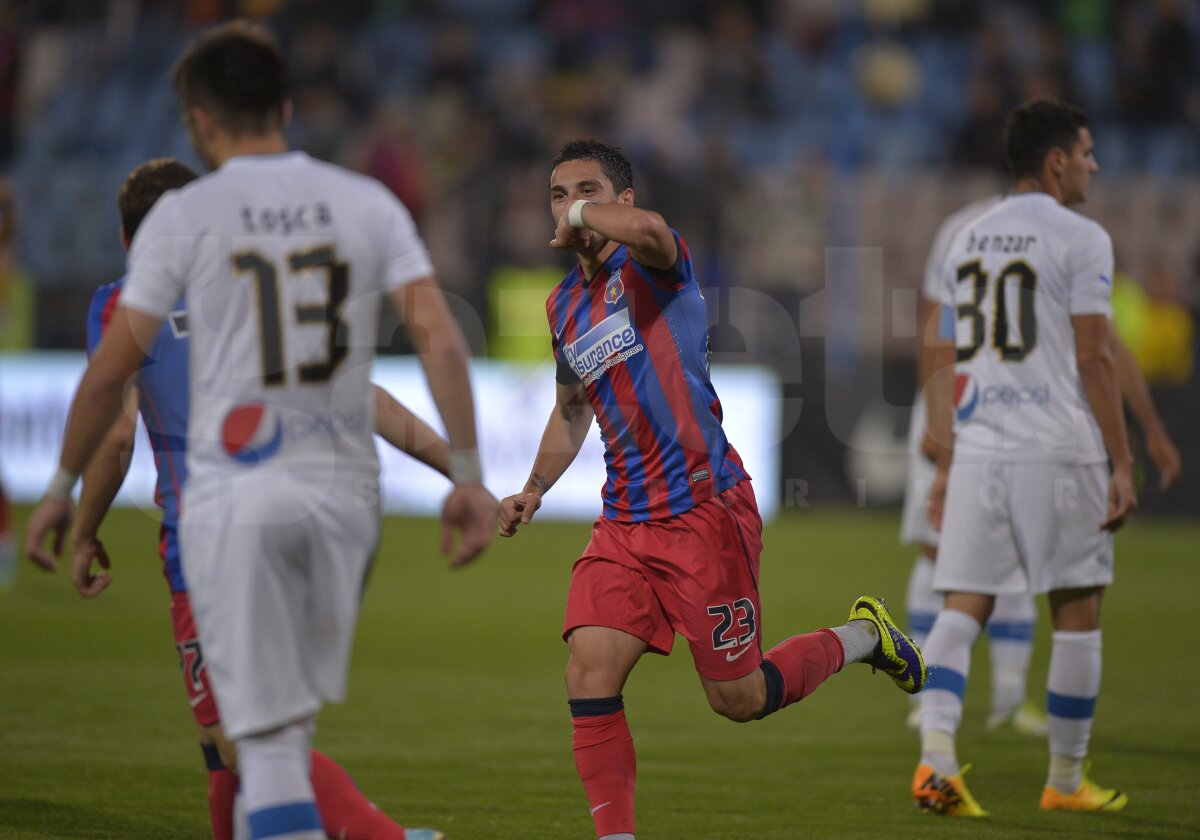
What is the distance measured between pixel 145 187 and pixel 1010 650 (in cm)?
482

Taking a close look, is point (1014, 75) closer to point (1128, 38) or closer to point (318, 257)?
point (1128, 38)

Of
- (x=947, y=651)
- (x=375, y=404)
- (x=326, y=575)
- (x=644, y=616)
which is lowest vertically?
(x=947, y=651)

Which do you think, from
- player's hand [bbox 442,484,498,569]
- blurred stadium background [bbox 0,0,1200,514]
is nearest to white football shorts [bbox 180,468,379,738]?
player's hand [bbox 442,484,498,569]

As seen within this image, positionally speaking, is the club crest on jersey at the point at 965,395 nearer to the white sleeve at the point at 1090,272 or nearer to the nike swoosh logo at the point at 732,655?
the white sleeve at the point at 1090,272

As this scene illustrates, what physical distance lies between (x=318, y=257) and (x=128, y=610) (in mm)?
7859

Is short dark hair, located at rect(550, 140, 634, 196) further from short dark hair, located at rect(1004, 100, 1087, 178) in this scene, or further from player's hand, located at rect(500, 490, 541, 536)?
short dark hair, located at rect(1004, 100, 1087, 178)

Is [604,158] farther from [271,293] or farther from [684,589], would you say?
[271,293]

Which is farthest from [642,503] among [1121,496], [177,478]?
[1121,496]

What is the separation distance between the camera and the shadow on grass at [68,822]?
5.41m

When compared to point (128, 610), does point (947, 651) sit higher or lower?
higher

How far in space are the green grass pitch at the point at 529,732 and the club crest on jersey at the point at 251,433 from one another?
2283mm

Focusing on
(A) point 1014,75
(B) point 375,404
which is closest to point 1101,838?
(B) point 375,404

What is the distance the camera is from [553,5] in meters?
20.1

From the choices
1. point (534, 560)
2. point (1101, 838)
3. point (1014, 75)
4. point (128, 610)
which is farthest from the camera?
point (1014, 75)
